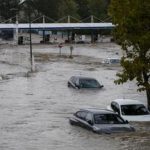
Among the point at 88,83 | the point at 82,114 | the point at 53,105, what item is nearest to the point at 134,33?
the point at 82,114

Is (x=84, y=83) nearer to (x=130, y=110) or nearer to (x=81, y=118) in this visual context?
(x=130, y=110)

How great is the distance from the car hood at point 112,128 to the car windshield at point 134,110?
12.6 ft

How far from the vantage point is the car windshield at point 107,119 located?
26516 mm

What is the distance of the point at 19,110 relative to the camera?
36.1 meters

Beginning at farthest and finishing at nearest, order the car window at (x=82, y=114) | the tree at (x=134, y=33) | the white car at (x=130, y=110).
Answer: the tree at (x=134, y=33)
the white car at (x=130, y=110)
the car window at (x=82, y=114)

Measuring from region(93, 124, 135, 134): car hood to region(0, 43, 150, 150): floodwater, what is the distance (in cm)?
30

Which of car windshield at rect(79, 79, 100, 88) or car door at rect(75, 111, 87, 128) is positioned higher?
car door at rect(75, 111, 87, 128)

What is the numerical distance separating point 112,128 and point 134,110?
4619 mm

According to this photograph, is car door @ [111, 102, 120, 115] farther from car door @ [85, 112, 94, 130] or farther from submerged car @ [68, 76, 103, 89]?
submerged car @ [68, 76, 103, 89]

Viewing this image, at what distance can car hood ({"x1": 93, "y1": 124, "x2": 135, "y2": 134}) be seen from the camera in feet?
84.8

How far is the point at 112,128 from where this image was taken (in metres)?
26.0

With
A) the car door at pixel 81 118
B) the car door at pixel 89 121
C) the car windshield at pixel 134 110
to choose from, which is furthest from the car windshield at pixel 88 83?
the car door at pixel 89 121

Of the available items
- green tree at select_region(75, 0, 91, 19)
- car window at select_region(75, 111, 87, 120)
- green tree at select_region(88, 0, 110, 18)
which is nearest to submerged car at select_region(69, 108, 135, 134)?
car window at select_region(75, 111, 87, 120)

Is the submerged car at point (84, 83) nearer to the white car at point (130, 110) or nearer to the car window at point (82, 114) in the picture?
the white car at point (130, 110)
